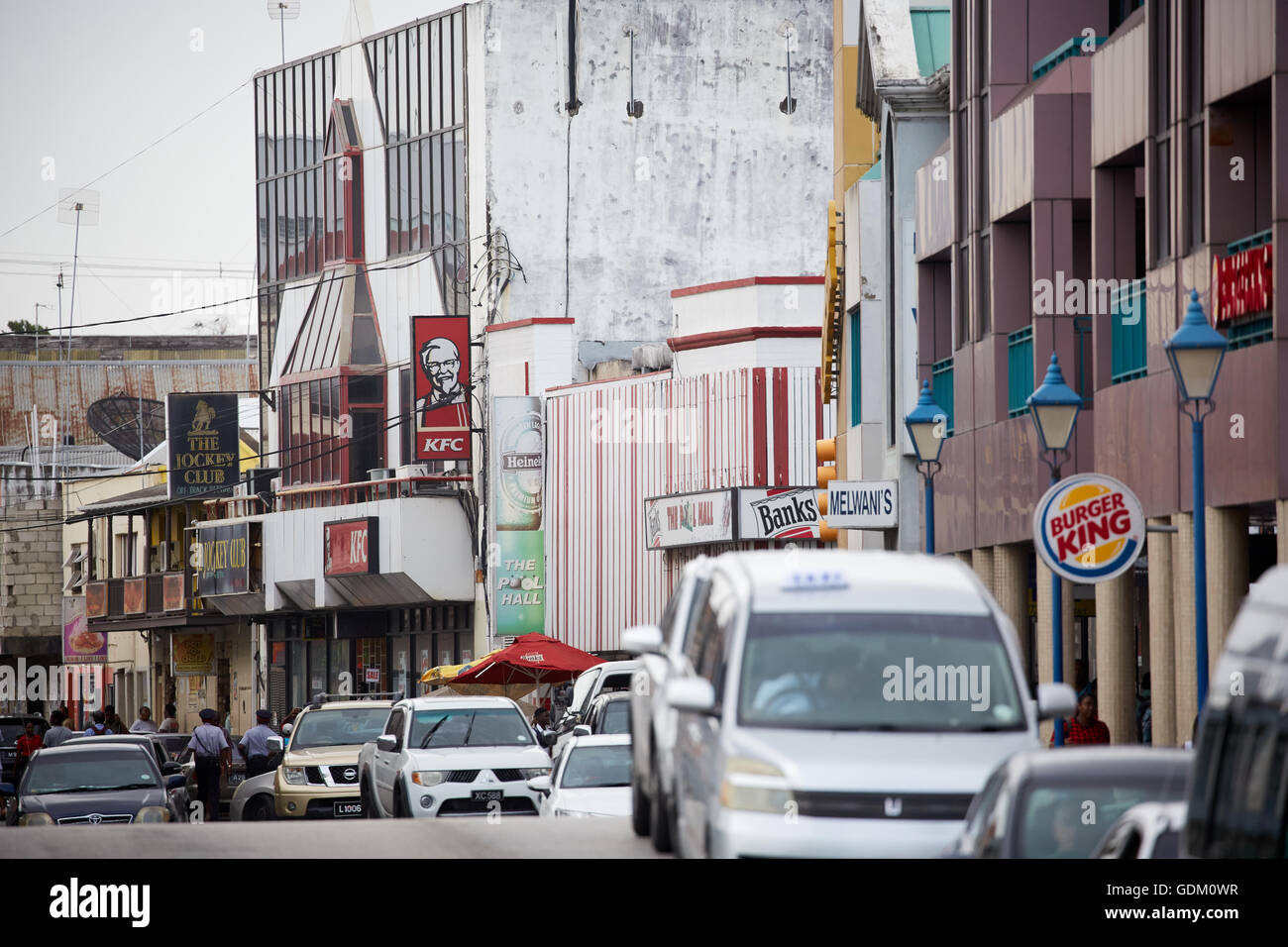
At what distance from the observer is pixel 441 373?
51.2 metres

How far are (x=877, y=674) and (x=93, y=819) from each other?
521 inches

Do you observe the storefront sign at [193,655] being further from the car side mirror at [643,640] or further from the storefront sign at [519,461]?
the car side mirror at [643,640]

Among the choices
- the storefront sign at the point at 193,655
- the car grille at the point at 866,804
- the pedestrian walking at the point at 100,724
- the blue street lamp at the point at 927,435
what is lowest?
the storefront sign at the point at 193,655

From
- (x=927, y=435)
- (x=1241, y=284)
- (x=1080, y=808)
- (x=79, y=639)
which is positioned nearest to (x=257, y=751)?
(x=927, y=435)

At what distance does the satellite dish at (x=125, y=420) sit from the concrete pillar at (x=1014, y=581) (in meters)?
57.2

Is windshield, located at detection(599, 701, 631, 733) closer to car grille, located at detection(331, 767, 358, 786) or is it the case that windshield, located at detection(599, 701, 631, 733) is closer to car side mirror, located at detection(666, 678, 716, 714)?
car grille, located at detection(331, 767, 358, 786)

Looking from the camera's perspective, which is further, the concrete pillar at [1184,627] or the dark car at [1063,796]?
the concrete pillar at [1184,627]

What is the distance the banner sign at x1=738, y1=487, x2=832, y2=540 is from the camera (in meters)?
40.3

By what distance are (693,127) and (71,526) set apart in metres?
35.4

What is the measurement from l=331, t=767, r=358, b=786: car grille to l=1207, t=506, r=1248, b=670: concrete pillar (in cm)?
1171

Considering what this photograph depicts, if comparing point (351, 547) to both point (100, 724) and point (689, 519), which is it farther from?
point (100, 724)

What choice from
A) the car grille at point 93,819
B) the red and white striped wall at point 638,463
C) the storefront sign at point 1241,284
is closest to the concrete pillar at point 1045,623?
the storefront sign at point 1241,284

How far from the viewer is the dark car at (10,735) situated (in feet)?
119
